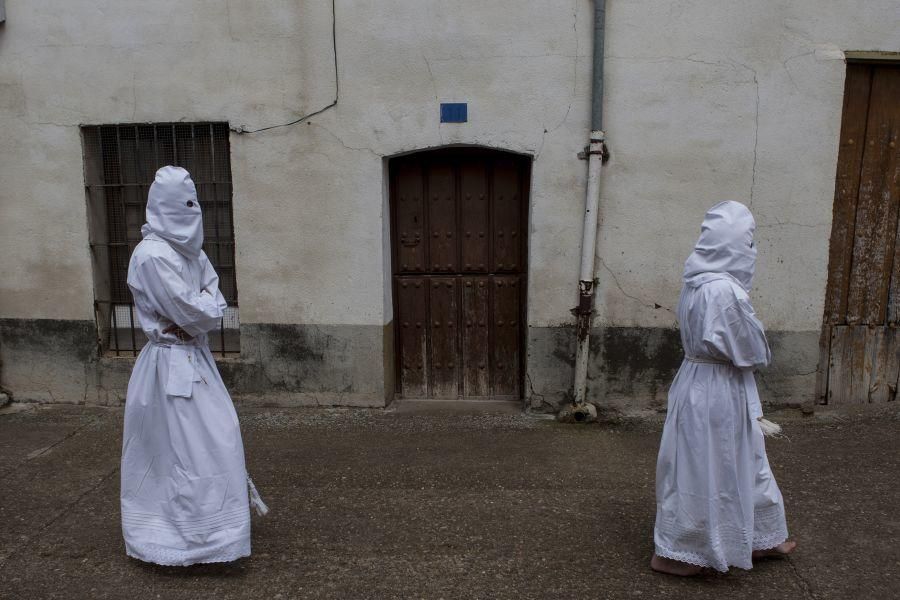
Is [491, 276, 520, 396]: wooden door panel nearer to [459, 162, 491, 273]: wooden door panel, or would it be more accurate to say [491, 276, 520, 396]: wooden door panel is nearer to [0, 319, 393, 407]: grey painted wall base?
[459, 162, 491, 273]: wooden door panel

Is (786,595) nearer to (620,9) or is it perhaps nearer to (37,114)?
(620,9)

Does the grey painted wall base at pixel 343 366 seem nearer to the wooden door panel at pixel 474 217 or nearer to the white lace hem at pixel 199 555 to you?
the wooden door panel at pixel 474 217

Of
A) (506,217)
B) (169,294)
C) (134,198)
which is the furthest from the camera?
(134,198)

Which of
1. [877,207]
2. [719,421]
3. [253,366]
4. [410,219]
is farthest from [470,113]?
[877,207]

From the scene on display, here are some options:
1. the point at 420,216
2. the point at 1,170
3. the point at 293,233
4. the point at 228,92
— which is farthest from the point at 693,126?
the point at 1,170

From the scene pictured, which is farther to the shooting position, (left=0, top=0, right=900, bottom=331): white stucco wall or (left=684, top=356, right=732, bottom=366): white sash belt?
(left=0, top=0, right=900, bottom=331): white stucco wall

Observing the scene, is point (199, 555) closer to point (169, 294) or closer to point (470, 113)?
point (169, 294)

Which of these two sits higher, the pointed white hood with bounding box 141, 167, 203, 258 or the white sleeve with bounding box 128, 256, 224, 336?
the pointed white hood with bounding box 141, 167, 203, 258

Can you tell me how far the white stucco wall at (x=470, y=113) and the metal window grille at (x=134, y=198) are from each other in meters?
0.14

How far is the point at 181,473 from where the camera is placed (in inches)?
121

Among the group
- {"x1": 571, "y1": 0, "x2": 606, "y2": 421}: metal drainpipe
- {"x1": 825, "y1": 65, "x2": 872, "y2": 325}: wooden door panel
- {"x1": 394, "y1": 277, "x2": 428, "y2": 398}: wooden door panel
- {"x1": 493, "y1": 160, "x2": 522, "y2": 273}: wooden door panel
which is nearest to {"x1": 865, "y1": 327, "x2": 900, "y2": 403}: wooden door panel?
{"x1": 825, "y1": 65, "x2": 872, "y2": 325}: wooden door panel

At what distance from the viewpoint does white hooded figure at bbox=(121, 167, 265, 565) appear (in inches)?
120

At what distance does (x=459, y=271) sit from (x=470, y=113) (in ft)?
3.99

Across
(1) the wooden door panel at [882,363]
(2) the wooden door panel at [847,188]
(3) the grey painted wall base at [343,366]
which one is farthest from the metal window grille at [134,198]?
(1) the wooden door panel at [882,363]
